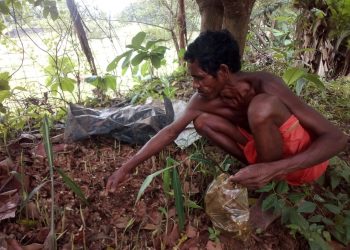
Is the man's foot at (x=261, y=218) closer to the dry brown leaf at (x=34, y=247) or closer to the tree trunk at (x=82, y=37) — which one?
the dry brown leaf at (x=34, y=247)

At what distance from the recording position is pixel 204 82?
160 cm

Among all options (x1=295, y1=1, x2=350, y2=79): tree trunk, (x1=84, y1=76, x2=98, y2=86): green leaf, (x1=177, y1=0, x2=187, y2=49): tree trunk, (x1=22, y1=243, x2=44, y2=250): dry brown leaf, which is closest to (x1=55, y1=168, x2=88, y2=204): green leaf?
(x1=22, y1=243, x2=44, y2=250): dry brown leaf

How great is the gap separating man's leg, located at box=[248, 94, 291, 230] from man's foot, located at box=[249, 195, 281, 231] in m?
0.28

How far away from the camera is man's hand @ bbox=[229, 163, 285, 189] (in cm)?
146

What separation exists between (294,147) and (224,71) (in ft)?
1.66

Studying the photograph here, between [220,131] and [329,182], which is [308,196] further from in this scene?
[220,131]

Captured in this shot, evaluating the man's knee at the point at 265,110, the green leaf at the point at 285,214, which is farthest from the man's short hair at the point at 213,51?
the green leaf at the point at 285,214

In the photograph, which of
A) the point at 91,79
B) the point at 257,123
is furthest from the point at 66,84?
the point at 257,123

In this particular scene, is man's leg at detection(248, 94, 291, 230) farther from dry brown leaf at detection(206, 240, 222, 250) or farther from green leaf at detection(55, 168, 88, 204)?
green leaf at detection(55, 168, 88, 204)

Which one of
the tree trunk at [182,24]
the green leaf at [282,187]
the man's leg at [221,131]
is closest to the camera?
the green leaf at [282,187]

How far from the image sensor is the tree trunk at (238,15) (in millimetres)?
2160

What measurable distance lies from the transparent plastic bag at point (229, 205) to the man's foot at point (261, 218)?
0.41 feet

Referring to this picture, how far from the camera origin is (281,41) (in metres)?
5.13

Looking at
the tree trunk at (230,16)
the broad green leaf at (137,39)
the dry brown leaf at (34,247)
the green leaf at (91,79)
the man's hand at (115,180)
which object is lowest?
the dry brown leaf at (34,247)
